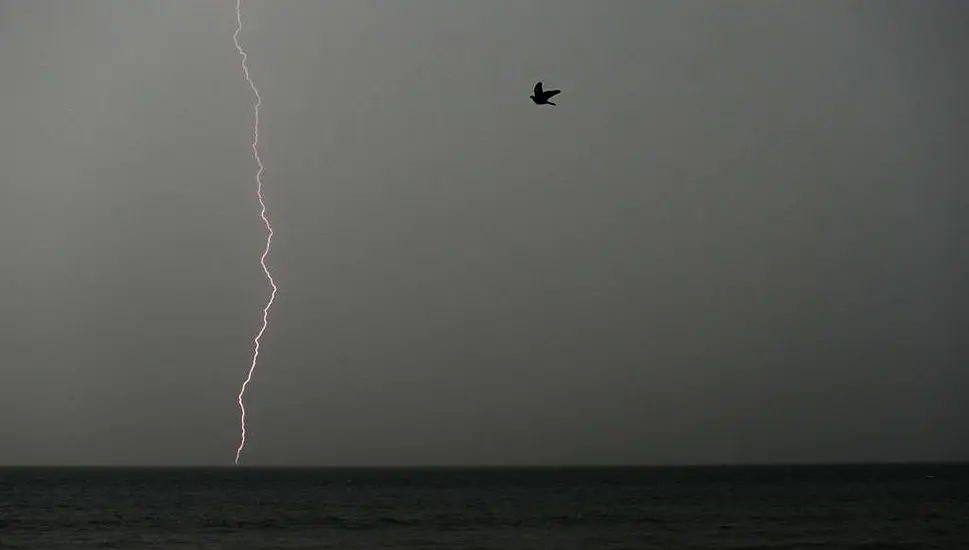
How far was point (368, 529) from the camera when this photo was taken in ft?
172

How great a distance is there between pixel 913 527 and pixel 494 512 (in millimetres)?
23474

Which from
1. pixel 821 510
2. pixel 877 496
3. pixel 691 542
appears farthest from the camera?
pixel 877 496

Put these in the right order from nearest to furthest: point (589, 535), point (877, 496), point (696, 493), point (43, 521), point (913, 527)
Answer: point (589, 535) < point (913, 527) < point (43, 521) < point (877, 496) < point (696, 493)

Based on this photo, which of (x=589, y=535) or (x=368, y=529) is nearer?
(x=589, y=535)

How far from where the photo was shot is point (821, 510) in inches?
2544

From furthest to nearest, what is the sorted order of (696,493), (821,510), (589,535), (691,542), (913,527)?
(696,493), (821,510), (913,527), (589,535), (691,542)

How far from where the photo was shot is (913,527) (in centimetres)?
5172

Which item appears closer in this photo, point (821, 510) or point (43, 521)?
point (43, 521)

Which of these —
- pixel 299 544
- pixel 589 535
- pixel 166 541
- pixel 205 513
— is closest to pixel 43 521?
pixel 205 513

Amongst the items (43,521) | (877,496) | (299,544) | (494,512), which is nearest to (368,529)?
(299,544)

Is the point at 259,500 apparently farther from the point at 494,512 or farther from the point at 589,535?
the point at 589,535

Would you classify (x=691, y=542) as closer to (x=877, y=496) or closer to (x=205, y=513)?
(x=205, y=513)

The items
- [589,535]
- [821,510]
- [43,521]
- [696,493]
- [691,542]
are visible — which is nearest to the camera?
[691,542]

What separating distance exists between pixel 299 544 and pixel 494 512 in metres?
22.7
